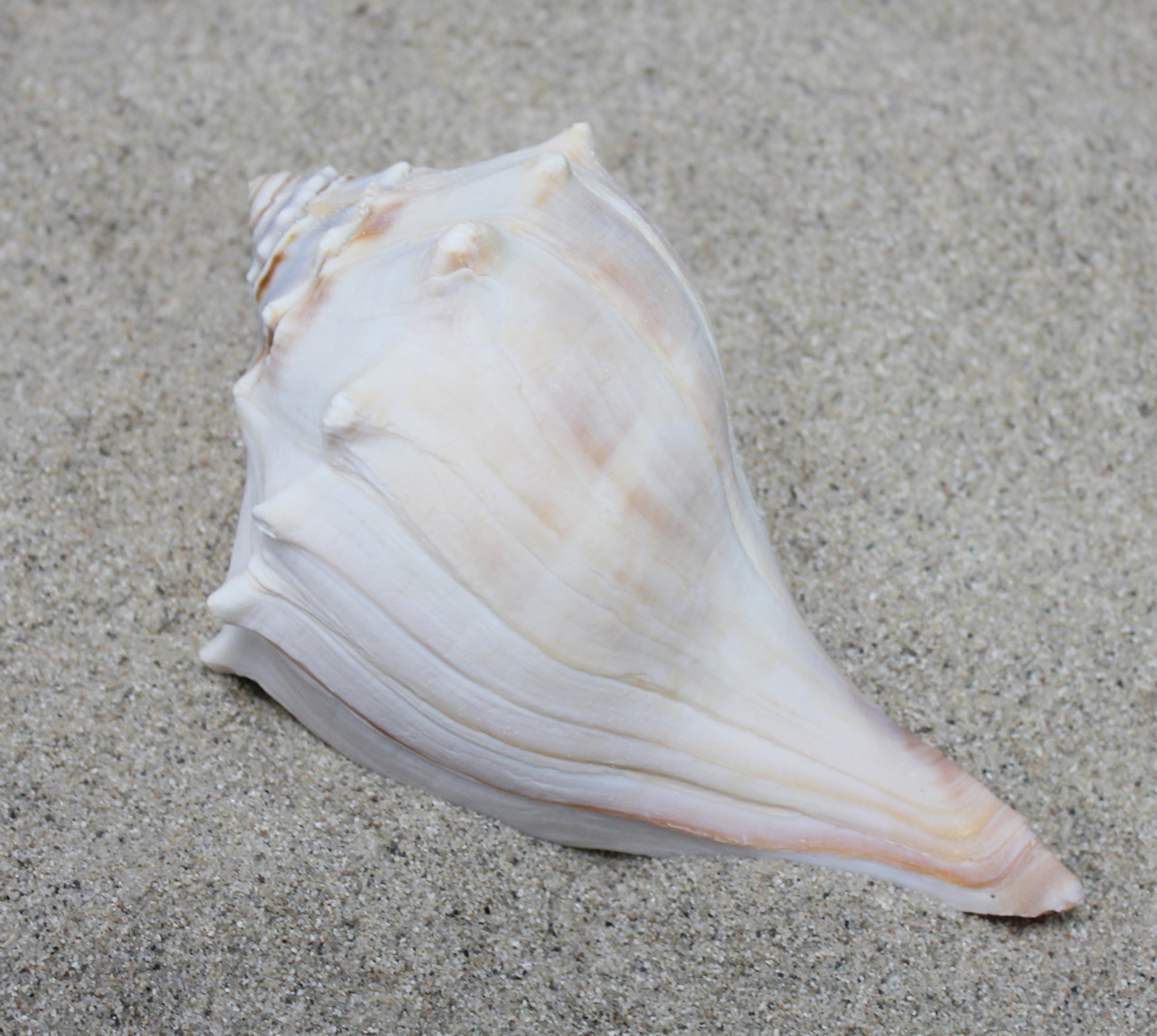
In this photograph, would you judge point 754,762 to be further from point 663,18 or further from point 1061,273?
point 663,18

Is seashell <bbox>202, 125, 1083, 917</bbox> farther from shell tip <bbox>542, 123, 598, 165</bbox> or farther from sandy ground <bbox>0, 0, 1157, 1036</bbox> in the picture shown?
sandy ground <bbox>0, 0, 1157, 1036</bbox>

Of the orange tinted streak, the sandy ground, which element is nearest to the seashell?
the orange tinted streak

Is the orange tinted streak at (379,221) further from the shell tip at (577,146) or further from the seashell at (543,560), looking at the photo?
the shell tip at (577,146)

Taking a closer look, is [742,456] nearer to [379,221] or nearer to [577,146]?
[577,146]

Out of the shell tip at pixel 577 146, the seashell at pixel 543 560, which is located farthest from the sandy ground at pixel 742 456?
the shell tip at pixel 577 146

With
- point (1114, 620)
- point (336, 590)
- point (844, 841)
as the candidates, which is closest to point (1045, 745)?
point (1114, 620)

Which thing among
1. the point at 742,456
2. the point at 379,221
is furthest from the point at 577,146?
the point at 742,456
